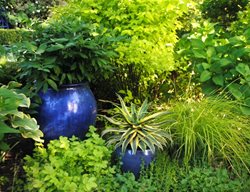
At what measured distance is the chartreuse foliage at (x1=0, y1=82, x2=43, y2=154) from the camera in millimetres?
1970

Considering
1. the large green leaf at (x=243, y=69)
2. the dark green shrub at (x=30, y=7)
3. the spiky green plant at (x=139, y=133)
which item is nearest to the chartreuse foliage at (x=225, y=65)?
the large green leaf at (x=243, y=69)

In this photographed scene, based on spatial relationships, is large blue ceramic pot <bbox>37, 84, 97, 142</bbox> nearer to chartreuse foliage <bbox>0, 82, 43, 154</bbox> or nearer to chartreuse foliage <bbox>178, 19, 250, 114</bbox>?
chartreuse foliage <bbox>0, 82, 43, 154</bbox>

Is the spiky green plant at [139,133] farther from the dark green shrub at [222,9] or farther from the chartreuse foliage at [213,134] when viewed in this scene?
the dark green shrub at [222,9]

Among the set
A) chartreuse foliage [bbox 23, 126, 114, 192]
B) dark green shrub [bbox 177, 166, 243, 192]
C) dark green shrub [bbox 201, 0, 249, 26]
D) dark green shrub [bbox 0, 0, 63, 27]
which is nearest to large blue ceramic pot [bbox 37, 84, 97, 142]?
chartreuse foliage [bbox 23, 126, 114, 192]

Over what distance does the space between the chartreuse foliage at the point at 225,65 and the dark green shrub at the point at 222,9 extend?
4.91 feet

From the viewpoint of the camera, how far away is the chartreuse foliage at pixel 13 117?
6.46 feet

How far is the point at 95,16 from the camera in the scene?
348 centimetres

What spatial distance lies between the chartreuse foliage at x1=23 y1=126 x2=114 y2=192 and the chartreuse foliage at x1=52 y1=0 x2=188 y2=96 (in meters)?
1.12

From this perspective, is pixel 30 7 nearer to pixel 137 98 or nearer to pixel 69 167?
pixel 137 98

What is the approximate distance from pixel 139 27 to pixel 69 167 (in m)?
1.61

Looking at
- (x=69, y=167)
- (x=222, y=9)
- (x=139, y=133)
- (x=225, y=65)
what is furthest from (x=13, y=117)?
(x=222, y=9)

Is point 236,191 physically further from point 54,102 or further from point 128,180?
point 54,102

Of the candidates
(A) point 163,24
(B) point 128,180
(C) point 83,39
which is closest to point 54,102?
(C) point 83,39

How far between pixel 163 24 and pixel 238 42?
0.90m
